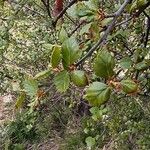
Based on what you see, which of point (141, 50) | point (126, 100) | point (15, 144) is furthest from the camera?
point (15, 144)

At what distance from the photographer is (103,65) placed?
66 centimetres

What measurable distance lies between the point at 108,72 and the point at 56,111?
3885mm

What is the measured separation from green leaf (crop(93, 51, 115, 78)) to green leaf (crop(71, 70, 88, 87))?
5 cm

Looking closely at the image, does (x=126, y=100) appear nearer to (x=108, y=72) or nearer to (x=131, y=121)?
(x=131, y=121)

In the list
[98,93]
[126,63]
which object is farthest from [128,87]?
[126,63]

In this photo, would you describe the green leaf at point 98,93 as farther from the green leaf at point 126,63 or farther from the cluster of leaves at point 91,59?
the green leaf at point 126,63

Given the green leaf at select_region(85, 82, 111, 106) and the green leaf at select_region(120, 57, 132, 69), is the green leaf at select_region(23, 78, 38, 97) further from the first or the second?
the green leaf at select_region(120, 57, 132, 69)

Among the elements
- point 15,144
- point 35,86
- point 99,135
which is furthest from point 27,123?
point 35,86

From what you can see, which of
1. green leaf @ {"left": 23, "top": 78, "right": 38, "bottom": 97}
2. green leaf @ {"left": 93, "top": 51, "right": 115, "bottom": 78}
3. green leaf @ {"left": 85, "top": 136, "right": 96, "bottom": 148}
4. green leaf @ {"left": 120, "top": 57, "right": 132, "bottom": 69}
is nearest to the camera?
green leaf @ {"left": 93, "top": 51, "right": 115, "bottom": 78}

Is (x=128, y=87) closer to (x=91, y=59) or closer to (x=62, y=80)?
(x=62, y=80)

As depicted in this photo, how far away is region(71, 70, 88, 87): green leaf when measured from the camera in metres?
0.70

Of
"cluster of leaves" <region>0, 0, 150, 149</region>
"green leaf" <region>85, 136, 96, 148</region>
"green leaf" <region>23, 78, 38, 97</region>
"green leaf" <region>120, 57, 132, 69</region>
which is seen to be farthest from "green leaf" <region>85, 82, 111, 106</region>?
"green leaf" <region>85, 136, 96, 148</region>

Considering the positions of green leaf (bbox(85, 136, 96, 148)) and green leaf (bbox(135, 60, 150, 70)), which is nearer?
green leaf (bbox(135, 60, 150, 70))

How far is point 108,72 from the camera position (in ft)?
2.19
